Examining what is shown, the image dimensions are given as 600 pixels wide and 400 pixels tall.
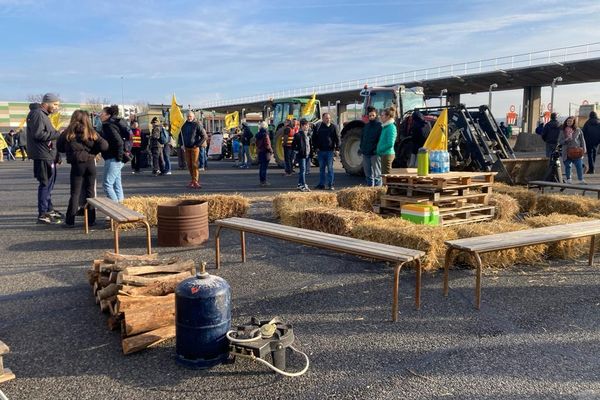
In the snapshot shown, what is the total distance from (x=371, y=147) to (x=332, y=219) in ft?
13.1

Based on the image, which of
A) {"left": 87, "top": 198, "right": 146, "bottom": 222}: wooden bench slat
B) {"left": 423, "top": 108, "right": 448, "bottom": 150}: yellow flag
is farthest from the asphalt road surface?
{"left": 423, "top": 108, "right": 448, "bottom": 150}: yellow flag

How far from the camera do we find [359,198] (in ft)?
29.9

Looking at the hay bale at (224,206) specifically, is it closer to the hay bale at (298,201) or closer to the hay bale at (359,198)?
the hay bale at (298,201)

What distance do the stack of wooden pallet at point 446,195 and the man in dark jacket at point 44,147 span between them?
224 inches

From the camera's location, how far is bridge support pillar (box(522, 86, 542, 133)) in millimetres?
41750

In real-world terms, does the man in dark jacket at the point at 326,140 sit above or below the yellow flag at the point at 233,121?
below

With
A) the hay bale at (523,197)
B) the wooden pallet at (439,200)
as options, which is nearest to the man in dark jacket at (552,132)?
the hay bale at (523,197)

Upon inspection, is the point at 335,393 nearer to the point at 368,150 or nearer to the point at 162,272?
the point at 162,272

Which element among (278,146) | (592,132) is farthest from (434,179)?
(278,146)

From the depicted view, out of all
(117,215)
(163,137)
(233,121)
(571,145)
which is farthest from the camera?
(233,121)

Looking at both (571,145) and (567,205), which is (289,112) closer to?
(571,145)

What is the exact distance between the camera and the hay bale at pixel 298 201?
27.3ft

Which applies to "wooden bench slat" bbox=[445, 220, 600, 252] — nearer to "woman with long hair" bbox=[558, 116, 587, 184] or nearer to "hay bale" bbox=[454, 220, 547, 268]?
"hay bale" bbox=[454, 220, 547, 268]

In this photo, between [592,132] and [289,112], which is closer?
[592,132]
